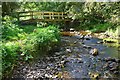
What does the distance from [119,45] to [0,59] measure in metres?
7.49

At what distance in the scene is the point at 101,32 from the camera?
1648 centimetres

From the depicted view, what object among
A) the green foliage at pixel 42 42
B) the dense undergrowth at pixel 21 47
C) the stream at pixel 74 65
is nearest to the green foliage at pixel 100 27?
the stream at pixel 74 65

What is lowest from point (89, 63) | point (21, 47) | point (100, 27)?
point (89, 63)

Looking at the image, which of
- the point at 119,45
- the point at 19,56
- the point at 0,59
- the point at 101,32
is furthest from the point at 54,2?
the point at 0,59

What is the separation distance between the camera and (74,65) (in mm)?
8805

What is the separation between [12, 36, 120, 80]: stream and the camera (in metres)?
7.56

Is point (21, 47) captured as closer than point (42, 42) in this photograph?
Yes

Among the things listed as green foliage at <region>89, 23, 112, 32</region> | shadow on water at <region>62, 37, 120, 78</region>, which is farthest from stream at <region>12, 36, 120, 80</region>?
green foliage at <region>89, 23, 112, 32</region>

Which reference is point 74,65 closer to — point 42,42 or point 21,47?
point 42,42

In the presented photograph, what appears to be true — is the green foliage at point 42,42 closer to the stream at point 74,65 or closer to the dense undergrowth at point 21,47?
the dense undergrowth at point 21,47

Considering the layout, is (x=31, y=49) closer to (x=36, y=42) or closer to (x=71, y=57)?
(x=36, y=42)

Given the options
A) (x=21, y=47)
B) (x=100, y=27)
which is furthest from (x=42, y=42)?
(x=100, y=27)

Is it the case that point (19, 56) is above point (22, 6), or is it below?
below

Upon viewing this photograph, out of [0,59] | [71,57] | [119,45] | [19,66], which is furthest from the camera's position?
[119,45]
